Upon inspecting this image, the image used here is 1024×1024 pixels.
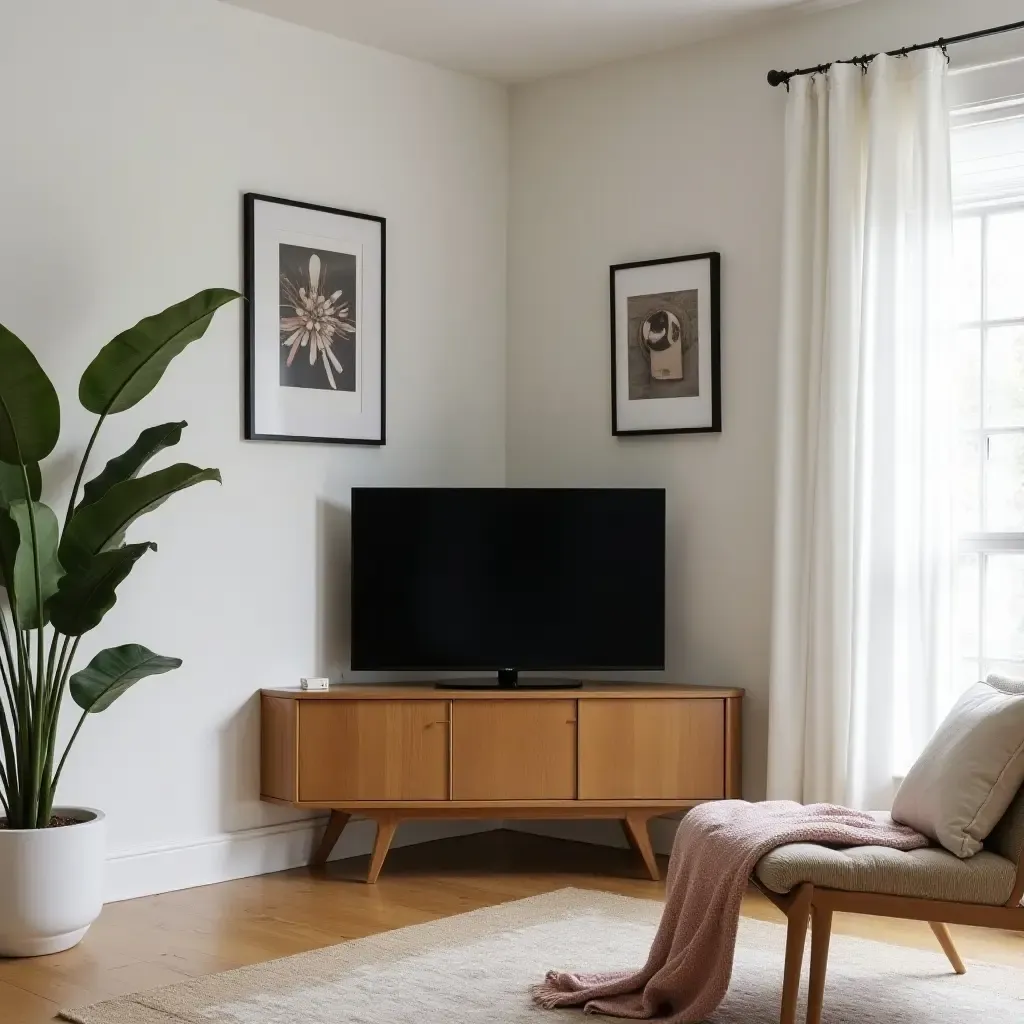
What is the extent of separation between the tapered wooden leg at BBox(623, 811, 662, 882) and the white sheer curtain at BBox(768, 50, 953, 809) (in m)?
0.45

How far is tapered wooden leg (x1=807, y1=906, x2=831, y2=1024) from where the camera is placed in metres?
2.87

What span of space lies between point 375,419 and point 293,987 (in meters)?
2.14

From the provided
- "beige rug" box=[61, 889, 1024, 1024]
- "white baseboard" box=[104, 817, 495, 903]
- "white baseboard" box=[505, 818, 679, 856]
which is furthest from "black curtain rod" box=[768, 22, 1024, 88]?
"white baseboard" box=[104, 817, 495, 903]

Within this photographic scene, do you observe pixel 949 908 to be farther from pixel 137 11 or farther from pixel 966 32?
pixel 137 11

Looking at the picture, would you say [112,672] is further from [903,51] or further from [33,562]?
[903,51]

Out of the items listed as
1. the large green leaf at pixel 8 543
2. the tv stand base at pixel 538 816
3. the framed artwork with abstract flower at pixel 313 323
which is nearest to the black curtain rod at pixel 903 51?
the framed artwork with abstract flower at pixel 313 323

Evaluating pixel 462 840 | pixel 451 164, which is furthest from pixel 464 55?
pixel 462 840

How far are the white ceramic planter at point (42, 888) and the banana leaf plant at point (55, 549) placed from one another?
0.11 meters

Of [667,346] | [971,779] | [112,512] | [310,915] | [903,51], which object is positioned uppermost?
[903,51]

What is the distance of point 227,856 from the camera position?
14.8 feet

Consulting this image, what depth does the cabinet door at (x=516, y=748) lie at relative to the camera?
4.51 meters

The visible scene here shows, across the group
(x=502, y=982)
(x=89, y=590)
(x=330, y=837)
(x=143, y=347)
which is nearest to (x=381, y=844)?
(x=330, y=837)

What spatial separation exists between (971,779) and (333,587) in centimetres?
242

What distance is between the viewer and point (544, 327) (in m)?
5.32
